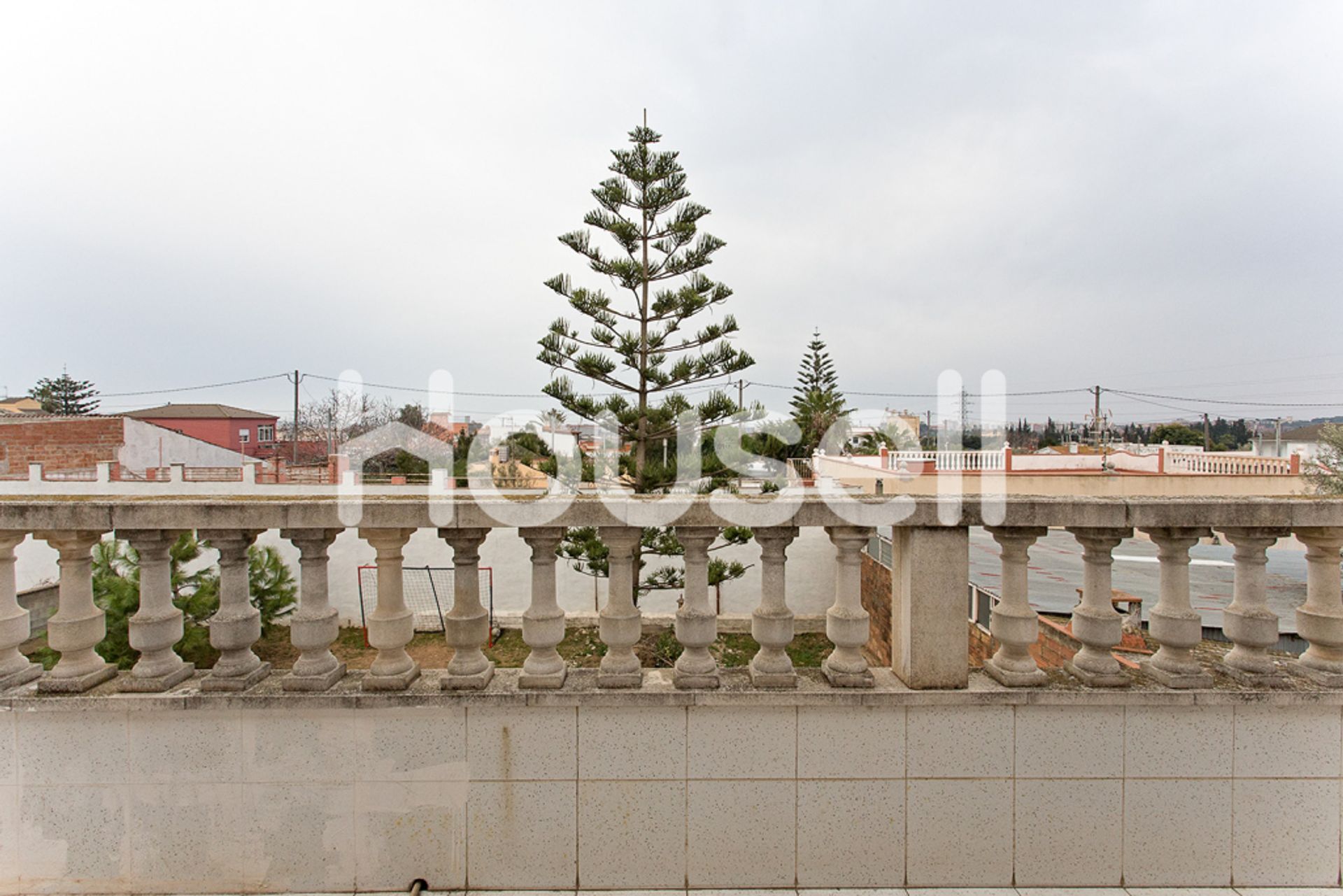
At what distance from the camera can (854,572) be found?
1.63 meters

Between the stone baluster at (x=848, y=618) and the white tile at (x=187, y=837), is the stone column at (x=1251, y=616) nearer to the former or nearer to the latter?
the stone baluster at (x=848, y=618)

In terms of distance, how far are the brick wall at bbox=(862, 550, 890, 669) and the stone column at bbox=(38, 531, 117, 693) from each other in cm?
424

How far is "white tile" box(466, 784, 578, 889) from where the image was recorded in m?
1.61

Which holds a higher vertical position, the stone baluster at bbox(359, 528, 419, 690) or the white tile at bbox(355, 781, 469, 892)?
the stone baluster at bbox(359, 528, 419, 690)

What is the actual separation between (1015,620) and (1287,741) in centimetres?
81

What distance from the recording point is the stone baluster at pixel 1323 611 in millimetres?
1558

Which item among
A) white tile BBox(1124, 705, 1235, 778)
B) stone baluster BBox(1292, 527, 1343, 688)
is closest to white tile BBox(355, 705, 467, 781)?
white tile BBox(1124, 705, 1235, 778)

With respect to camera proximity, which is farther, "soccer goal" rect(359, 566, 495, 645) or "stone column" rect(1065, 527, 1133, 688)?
"soccer goal" rect(359, 566, 495, 645)

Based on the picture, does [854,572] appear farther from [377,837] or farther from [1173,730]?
[377,837]

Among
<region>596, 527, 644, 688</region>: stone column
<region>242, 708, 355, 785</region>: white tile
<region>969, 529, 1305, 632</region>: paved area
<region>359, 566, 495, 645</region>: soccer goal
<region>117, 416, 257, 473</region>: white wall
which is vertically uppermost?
<region>117, 416, 257, 473</region>: white wall

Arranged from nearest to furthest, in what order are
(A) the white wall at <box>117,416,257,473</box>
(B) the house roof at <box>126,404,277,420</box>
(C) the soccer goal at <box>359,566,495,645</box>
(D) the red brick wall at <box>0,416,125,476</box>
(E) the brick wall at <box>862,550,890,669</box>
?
(E) the brick wall at <box>862,550,890,669</box> → (C) the soccer goal at <box>359,566,495,645</box> → (D) the red brick wall at <box>0,416,125,476</box> → (A) the white wall at <box>117,416,257,473</box> → (B) the house roof at <box>126,404,277,420</box>

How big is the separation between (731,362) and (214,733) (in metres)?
4.76

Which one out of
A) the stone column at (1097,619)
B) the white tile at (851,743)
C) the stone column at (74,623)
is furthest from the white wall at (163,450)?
the stone column at (1097,619)

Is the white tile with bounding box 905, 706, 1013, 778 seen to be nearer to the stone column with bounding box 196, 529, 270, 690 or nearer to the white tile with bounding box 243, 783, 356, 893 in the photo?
the white tile with bounding box 243, 783, 356, 893
